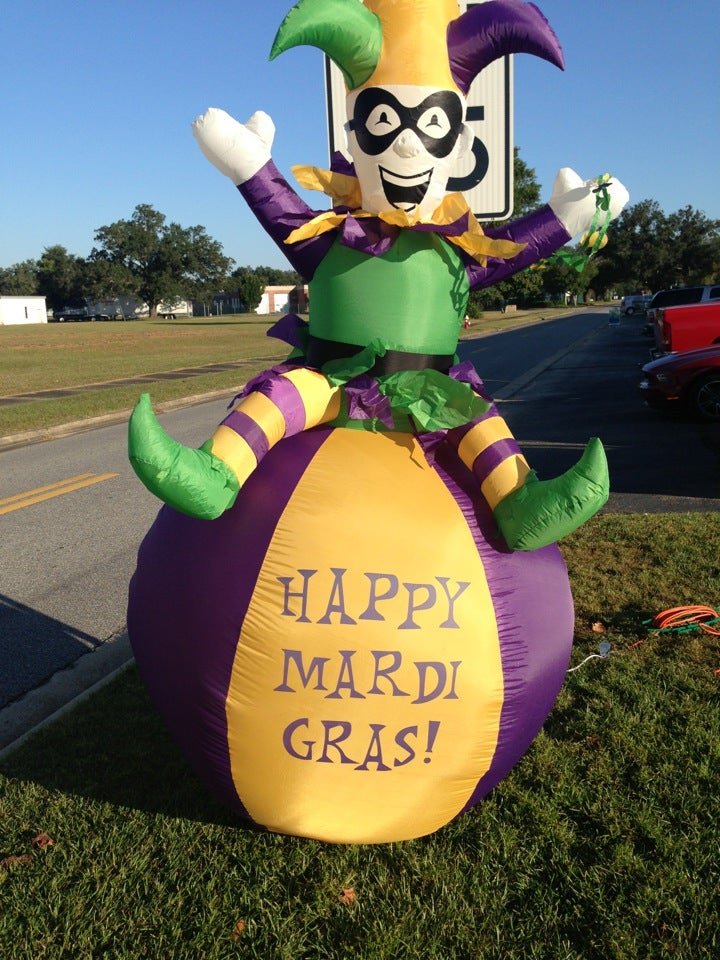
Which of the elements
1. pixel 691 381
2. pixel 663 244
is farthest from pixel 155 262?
pixel 691 381

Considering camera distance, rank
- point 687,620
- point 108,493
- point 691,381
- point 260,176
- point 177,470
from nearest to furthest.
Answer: point 177,470, point 260,176, point 687,620, point 108,493, point 691,381

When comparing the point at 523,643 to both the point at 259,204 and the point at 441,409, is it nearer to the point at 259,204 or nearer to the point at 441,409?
the point at 441,409

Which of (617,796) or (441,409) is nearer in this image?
(441,409)

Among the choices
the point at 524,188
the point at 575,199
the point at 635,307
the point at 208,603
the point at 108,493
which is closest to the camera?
the point at 208,603

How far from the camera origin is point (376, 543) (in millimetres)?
2664

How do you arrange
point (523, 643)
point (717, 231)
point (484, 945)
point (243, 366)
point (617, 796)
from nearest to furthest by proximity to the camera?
point (484, 945)
point (523, 643)
point (617, 796)
point (243, 366)
point (717, 231)

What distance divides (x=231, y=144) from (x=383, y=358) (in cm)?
101

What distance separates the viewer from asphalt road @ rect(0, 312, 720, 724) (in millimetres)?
5504

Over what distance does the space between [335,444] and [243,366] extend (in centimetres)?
2353

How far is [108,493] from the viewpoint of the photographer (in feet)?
30.6

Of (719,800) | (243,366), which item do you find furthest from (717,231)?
(719,800)

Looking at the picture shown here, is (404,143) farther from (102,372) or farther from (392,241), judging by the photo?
(102,372)

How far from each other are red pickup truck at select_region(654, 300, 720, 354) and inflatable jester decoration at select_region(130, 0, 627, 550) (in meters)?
13.5

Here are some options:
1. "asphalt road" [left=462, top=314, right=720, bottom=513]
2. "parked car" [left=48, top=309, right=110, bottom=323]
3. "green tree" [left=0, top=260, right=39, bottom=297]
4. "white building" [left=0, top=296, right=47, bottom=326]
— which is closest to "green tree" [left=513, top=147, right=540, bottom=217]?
"asphalt road" [left=462, top=314, right=720, bottom=513]
